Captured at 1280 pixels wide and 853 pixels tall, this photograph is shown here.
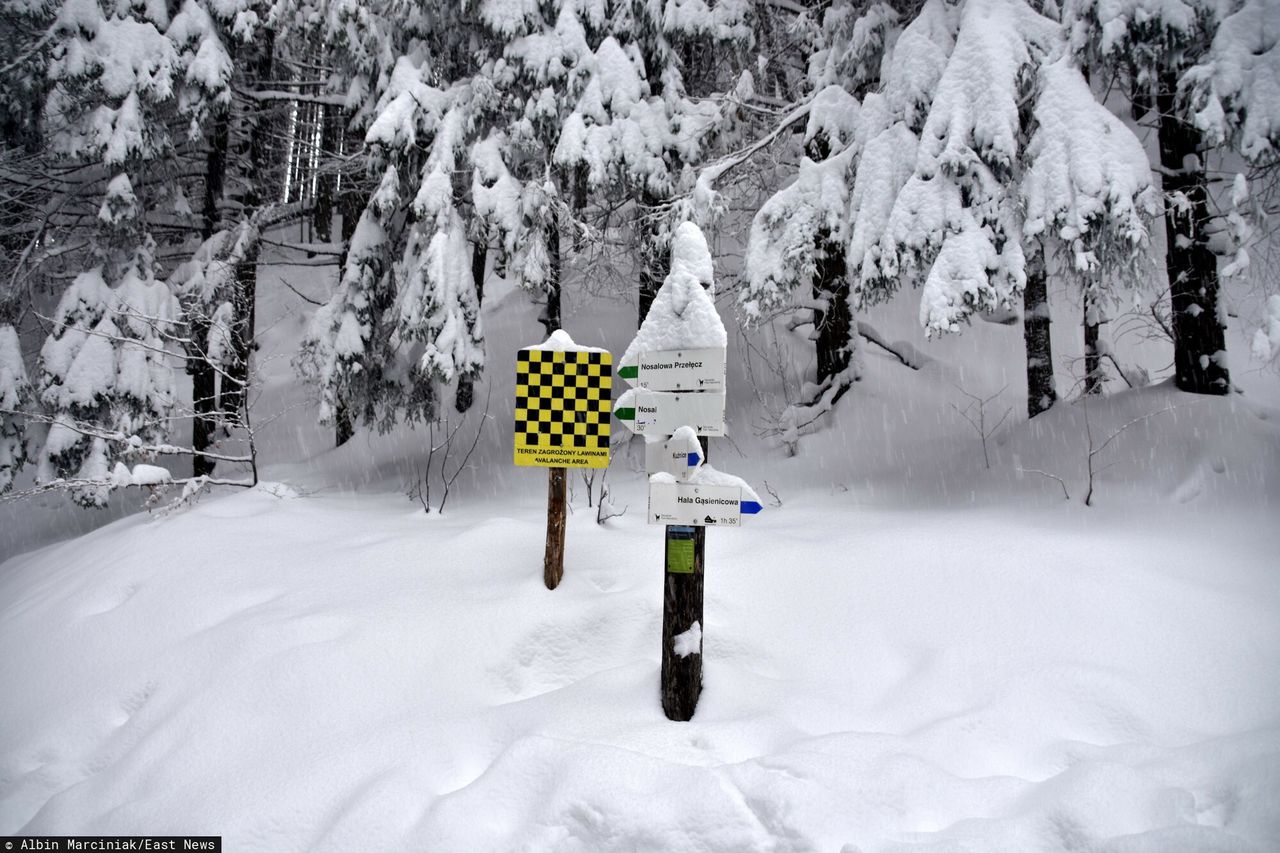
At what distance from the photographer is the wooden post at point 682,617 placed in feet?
12.0

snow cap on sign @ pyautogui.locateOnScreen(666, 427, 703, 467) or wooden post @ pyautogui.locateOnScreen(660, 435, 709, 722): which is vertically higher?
snow cap on sign @ pyautogui.locateOnScreen(666, 427, 703, 467)

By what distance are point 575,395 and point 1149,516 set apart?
14.4 feet

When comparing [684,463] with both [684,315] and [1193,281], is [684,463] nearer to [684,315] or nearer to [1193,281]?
[684,315]

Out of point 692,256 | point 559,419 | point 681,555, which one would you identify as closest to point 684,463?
point 681,555

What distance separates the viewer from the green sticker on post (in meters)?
3.67

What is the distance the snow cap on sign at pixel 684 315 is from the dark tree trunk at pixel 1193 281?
520 centimetres

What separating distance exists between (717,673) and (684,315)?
1.92 m

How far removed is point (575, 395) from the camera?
4.89 m

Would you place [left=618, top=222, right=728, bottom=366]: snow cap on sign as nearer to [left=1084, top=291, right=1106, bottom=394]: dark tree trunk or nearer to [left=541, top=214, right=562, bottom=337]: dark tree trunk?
[left=1084, top=291, right=1106, bottom=394]: dark tree trunk

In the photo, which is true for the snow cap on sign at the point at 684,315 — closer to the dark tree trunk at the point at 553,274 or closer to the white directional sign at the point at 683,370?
the white directional sign at the point at 683,370

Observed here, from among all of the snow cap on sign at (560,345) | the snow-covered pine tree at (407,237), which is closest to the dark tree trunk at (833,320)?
the snow-covered pine tree at (407,237)

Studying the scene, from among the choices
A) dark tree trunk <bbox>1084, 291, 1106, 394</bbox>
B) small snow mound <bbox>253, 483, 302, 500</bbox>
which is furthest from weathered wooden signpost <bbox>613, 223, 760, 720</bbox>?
small snow mound <bbox>253, 483, 302, 500</bbox>

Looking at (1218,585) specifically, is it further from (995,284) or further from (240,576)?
(240,576)

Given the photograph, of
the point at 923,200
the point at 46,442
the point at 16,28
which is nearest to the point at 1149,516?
the point at 923,200
